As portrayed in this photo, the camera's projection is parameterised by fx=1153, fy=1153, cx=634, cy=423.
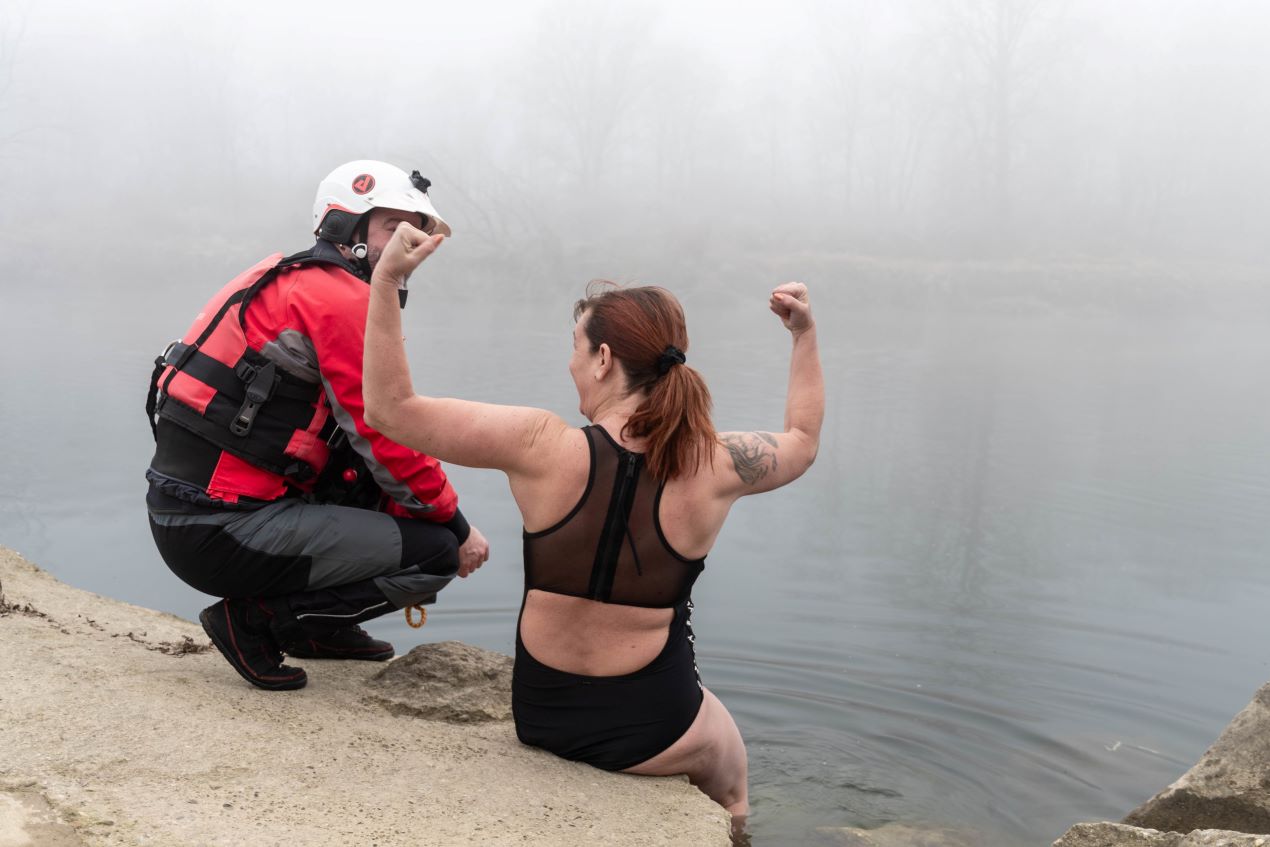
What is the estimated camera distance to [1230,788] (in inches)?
137

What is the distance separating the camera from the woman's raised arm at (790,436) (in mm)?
3322

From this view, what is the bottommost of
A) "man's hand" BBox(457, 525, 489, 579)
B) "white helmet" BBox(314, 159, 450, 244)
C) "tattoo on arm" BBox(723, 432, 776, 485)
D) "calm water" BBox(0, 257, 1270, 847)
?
"calm water" BBox(0, 257, 1270, 847)

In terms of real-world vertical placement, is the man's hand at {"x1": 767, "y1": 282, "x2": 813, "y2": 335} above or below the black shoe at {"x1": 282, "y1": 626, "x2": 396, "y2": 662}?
above

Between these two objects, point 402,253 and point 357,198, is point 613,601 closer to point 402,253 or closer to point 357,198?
point 402,253

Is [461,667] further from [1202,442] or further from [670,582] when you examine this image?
[1202,442]

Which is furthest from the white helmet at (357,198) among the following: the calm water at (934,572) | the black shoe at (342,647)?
the calm water at (934,572)

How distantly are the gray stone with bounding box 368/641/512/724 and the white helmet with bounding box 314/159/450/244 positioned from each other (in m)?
1.55

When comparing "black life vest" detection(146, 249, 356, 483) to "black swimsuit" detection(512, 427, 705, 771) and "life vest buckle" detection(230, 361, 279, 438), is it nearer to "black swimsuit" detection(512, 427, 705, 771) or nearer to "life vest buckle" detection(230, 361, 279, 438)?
"life vest buckle" detection(230, 361, 279, 438)

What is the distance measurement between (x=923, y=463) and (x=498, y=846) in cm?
966

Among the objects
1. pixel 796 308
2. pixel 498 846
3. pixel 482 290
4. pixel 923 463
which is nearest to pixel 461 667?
pixel 498 846

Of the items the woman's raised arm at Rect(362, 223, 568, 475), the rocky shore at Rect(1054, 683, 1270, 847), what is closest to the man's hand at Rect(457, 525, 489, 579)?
the woman's raised arm at Rect(362, 223, 568, 475)

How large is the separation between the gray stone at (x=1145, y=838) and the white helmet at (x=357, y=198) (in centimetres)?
256

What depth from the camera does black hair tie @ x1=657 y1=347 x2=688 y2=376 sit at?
3168 millimetres

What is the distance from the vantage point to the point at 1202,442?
43.5ft
